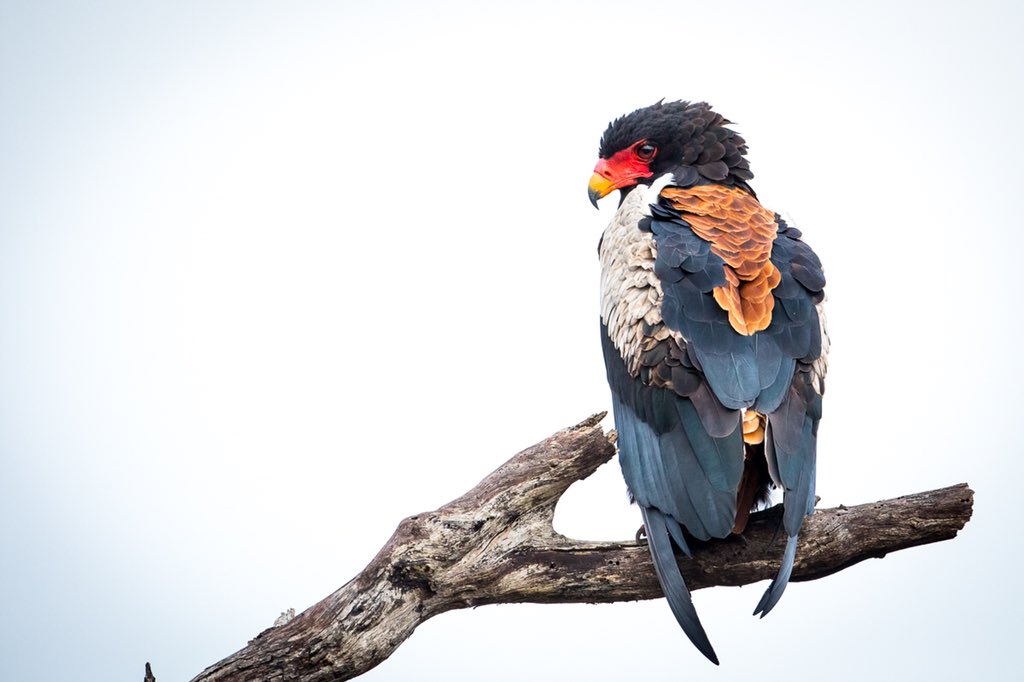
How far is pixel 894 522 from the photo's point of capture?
4203 millimetres

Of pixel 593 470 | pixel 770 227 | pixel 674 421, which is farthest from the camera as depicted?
pixel 770 227

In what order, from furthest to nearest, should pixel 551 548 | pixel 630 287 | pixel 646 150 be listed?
pixel 646 150 → pixel 630 287 → pixel 551 548

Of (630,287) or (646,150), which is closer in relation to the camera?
(630,287)

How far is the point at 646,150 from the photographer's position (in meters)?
5.66

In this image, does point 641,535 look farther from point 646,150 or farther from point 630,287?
point 646,150

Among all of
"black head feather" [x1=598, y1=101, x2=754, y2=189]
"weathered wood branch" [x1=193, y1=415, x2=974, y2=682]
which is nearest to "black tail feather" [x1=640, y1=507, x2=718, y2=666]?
"weathered wood branch" [x1=193, y1=415, x2=974, y2=682]

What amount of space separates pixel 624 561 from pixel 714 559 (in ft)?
1.22

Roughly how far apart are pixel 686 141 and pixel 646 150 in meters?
0.23

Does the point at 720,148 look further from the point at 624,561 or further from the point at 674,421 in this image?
the point at 624,561

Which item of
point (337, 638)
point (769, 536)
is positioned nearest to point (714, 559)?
point (769, 536)

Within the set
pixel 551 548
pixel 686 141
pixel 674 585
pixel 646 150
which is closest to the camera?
pixel 674 585

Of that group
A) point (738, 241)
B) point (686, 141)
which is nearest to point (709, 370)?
point (738, 241)

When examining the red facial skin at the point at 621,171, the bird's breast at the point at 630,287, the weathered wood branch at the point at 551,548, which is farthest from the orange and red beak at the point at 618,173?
the weathered wood branch at the point at 551,548

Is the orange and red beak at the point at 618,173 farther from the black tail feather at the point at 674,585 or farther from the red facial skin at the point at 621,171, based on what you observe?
the black tail feather at the point at 674,585
